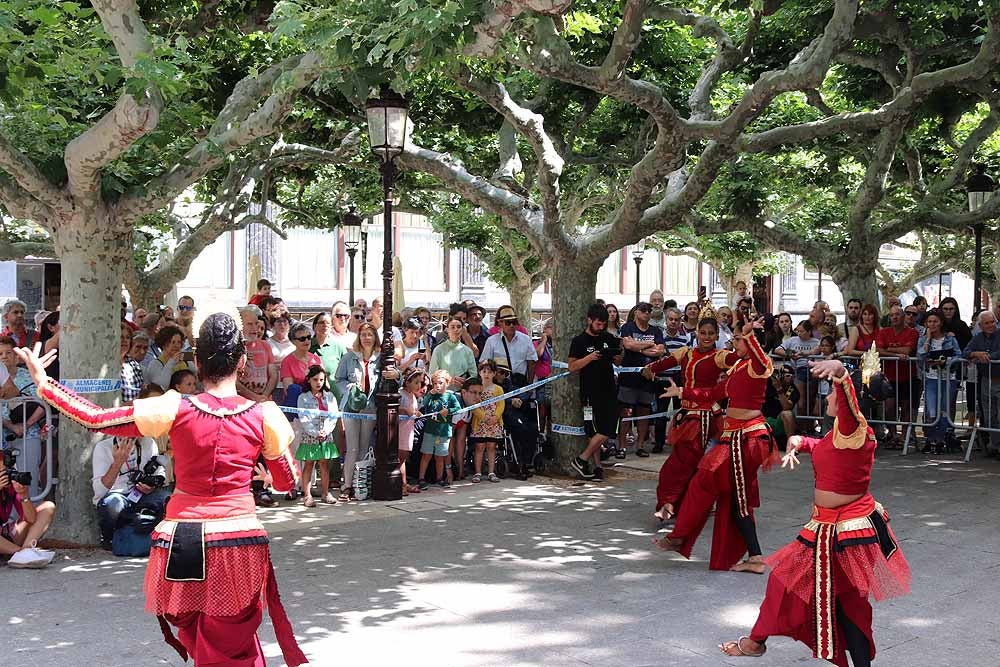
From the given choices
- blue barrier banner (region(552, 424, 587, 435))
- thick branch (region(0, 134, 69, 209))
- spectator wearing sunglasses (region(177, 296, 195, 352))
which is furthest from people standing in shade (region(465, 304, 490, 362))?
thick branch (region(0, 134, 69, 209))

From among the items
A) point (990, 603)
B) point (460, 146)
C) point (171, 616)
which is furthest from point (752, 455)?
point (460, 146)

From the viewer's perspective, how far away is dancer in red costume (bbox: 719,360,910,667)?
5.49 meters

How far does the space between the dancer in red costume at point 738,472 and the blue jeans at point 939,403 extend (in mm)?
6638

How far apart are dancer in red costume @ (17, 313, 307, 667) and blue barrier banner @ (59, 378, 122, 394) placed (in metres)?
4.14

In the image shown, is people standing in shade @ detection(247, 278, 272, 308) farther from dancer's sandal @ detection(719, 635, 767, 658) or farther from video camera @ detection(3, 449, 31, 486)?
dancer's sandal @ detection(719, 635, 767, 658)

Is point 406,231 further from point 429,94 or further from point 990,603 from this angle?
point 990,603

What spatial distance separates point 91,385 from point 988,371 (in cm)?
1023

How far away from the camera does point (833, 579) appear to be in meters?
5.52

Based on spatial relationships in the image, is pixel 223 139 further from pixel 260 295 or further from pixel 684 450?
pixel 260 295

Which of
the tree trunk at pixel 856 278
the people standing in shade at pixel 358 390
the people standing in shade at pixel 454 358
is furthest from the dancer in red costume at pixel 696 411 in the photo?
the tree trunk at pixel 856 278

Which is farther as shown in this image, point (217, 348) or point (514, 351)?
point (514, 351)

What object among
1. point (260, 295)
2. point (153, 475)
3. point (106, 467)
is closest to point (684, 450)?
point (153, 475)

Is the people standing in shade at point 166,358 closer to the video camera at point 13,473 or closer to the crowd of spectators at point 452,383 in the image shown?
the crowd of spectators at point 452,383

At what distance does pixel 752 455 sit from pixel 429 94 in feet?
27.0
